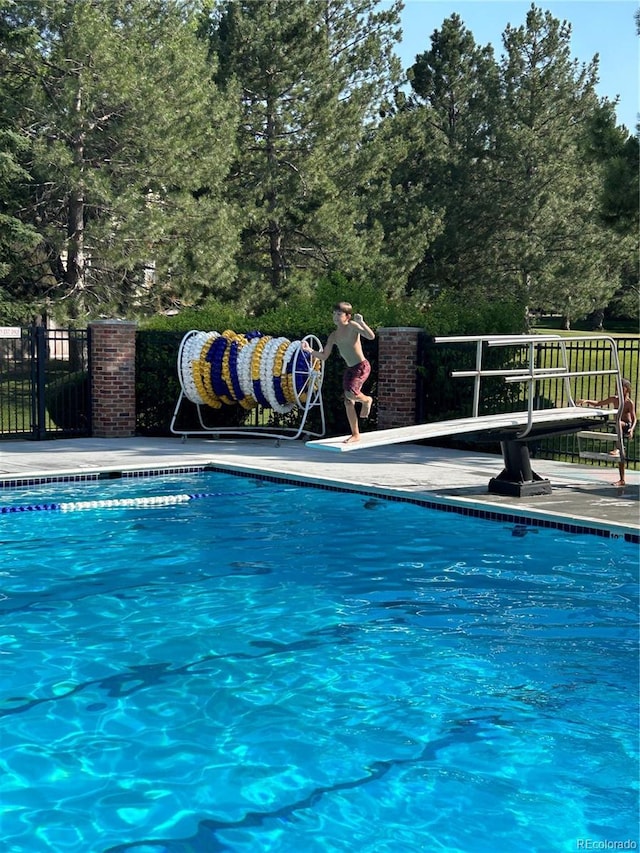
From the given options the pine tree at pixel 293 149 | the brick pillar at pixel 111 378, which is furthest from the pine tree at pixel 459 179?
the brick pillar at pixel 111 378

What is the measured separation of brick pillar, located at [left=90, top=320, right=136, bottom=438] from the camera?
17734 millimetres

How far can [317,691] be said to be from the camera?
623cm

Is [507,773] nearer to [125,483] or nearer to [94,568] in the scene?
[94,568]

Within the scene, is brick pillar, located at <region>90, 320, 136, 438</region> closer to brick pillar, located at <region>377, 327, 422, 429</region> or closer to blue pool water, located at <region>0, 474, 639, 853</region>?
brick pillar, located at <region>377, 327, 422, 429</region>

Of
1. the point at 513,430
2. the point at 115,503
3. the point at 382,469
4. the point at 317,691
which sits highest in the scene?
the point at 513,430

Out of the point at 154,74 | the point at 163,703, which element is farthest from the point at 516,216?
the point at 163,703

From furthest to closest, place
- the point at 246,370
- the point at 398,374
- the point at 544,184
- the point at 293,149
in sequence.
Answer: the point at 544,184, the point at 293,149, the point at 398,374, the point at 246,370

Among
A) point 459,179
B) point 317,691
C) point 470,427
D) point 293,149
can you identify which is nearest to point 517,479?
point 470,427

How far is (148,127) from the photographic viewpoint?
2508 cm

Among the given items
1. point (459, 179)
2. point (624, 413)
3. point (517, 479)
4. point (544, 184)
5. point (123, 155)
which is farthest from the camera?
point (459, 179)

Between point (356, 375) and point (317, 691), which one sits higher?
point (356, 375)

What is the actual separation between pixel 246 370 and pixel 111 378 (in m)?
3.00

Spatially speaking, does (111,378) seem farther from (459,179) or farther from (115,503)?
(459,179)

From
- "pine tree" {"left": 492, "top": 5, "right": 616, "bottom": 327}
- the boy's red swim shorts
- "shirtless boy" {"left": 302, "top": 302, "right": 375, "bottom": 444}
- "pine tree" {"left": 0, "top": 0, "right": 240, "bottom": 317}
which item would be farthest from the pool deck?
"pine tree" {"left": 492, "top": 5, "right": 616, "bottom": 327}
